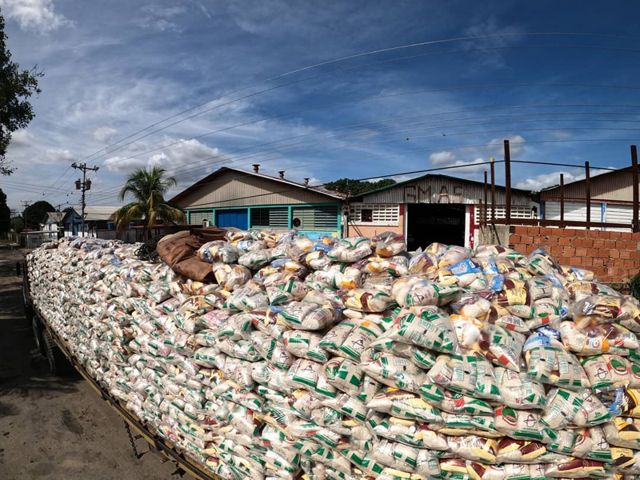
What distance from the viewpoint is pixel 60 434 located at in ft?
13.8

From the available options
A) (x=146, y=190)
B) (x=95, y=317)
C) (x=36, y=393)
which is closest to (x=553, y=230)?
(x=95, y=317)

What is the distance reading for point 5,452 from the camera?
3908 mm

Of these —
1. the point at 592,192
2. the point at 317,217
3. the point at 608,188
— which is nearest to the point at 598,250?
the point at 592,192

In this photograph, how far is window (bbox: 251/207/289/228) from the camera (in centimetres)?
1804

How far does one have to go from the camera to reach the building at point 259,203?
54.5ft

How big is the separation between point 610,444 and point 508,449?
433 mm

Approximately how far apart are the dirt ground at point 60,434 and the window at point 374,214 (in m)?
11.7

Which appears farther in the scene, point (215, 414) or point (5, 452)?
point (5, 452)

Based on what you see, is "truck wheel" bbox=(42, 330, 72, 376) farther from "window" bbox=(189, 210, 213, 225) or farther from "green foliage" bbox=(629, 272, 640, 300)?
"window" bbox=(189, 210, 213, 225)

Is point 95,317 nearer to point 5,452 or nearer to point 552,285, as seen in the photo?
point 5,452

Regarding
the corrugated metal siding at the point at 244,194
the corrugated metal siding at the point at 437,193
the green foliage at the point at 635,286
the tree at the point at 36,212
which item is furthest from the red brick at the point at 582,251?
the tree at the point at 36,212

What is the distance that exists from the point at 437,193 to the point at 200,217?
1397cm

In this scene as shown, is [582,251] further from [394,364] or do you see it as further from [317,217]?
[317,217]

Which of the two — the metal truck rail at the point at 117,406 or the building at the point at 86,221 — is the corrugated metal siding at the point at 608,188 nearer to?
the metal truck rail at the point at 117,406
